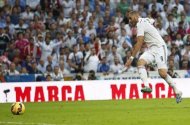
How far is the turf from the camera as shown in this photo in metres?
14.1

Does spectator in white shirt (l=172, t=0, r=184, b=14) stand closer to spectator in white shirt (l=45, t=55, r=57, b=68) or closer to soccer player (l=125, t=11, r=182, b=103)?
spectator in white shirt (l=45, t=55, r=57, b=68)

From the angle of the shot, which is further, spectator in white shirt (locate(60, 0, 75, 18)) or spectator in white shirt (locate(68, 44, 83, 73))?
spectator in white shirt (locate(60, 0, 75, 18))

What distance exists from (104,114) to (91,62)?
9527mm

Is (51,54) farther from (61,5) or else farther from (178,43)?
(178,43)

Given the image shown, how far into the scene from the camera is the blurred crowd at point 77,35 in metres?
25.4

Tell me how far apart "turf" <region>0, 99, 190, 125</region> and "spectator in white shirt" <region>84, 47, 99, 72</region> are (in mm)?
5636

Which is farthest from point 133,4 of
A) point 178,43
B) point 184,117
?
point 184,117

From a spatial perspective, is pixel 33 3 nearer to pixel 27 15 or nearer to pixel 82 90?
pixel 27 15

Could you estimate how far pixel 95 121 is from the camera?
14.2 m

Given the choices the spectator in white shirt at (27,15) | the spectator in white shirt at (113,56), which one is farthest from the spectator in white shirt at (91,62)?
the spectator in white shirt at (27,15)

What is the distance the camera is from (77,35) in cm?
2669

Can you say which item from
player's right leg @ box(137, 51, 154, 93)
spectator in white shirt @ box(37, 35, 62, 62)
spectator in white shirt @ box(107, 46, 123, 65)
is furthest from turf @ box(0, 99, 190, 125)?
spectator in white shirt @ box(37, 35, 62, 62)

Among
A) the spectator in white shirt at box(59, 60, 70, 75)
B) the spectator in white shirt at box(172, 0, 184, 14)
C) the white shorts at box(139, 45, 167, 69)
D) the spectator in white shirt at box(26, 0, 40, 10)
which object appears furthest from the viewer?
the spectator in white shirt at box(172, 0, 184, 14)

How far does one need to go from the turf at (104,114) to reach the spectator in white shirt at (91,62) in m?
5.64
